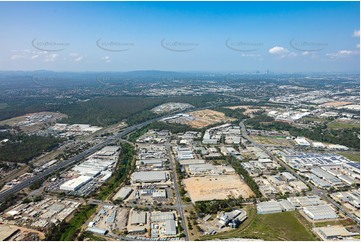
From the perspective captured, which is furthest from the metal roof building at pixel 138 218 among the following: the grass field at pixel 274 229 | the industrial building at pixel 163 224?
the grass field at pixel 274 229

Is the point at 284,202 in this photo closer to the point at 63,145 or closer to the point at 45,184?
the point at 45,184

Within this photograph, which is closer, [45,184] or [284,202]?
[284,202]

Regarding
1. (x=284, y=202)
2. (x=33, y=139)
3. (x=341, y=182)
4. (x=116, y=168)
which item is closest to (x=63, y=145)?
(x=33, y=139)

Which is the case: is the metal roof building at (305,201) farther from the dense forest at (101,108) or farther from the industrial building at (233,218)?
the dense forest at (101,108)

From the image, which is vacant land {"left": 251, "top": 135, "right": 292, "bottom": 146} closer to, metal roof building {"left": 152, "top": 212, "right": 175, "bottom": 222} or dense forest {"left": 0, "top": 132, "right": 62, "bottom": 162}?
metal roof building {"left": 152, "top": 212, "right": 175, "bottom": 222}

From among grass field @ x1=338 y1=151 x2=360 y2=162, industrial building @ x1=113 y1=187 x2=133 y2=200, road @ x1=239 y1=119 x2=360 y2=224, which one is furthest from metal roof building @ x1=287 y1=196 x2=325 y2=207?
grass field @ x1=338 y1=151 x2=360 y2=162
